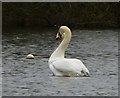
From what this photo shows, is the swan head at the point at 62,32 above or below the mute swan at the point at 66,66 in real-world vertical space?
above

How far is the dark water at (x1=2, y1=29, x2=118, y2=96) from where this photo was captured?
13.0 meters

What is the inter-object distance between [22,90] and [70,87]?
1.14m

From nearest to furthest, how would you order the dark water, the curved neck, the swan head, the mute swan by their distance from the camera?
1. the dark water
2. the mute swan
3. the curved neck
4. the swan head

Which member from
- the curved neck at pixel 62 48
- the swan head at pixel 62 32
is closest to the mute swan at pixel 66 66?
the curved neck at pixel 62 48

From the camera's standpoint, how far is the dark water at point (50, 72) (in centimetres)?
1301

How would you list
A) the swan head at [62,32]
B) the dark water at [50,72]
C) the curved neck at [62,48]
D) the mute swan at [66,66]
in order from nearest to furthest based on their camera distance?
the dark water at [50,72]
the mute swan at [66,66]
the curved neck at [62,48]
the swan head at [62,32]

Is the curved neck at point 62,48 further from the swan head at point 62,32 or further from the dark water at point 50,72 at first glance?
the dark water at point 50,72

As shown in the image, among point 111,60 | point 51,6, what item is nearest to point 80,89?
point 111,60

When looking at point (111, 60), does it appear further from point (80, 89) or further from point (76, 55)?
point (80, 89)

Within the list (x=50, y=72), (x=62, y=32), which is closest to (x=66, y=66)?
(x=50, y=72)

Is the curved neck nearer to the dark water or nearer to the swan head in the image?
the swan head

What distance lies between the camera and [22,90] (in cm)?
1311

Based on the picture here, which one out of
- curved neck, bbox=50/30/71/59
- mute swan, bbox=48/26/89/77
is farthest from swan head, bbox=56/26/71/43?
mute swan, bbox=48/26/89/77

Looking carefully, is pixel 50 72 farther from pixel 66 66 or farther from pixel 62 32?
pixel 62 32
